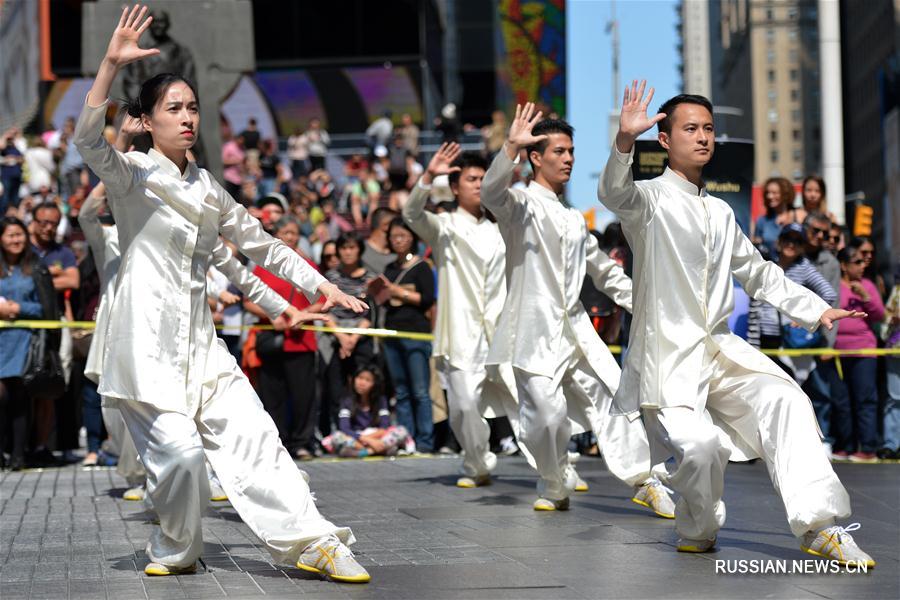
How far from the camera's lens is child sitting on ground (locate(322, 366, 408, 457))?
14062 mm

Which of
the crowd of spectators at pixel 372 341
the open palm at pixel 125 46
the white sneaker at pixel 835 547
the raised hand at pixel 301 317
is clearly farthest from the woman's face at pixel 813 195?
the open palm at pixel 125 46

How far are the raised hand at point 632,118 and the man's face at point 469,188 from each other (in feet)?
12.3

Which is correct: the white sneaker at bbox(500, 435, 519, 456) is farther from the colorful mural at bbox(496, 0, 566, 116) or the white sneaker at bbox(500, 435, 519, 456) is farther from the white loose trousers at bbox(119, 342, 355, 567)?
the colorful mural at bbox(496, 0, 566, 116)

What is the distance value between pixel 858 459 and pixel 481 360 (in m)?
4.22

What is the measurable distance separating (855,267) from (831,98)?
6.83 m

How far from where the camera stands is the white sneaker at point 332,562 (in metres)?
6.46

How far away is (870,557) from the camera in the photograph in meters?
6.92

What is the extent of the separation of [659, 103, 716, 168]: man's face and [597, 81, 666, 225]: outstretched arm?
200 millimetres

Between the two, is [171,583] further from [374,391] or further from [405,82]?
[405,82]

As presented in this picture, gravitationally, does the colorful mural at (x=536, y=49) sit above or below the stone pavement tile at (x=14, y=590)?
above

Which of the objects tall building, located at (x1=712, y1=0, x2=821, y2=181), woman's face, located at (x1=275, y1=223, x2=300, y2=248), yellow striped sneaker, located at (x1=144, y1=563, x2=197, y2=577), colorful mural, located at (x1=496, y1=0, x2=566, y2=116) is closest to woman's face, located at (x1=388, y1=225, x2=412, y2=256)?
woman's face, located at (x1=275, y1=223, x2=300, y2=248)

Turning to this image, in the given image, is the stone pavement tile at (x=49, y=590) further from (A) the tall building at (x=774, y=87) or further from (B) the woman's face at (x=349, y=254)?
(A) the tall building at (x=774, y=87)

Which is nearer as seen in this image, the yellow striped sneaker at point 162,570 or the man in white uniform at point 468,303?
the yellow striped sneaker at point 162,570

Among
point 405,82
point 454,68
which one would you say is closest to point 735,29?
point 454,68
